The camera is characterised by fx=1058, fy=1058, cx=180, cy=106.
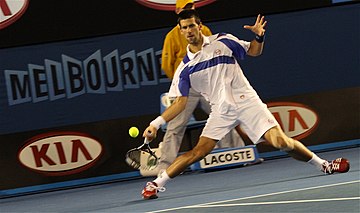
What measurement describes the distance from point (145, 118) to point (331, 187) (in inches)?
163

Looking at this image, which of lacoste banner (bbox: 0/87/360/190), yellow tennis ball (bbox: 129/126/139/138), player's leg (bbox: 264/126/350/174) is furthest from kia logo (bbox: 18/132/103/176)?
player's leg (bbox: 264/126/350/174)

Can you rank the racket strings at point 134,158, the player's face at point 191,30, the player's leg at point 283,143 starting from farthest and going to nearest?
the racket strings at point 134,158 < the player's leg at point 283,143 < the player's face at point 191,30

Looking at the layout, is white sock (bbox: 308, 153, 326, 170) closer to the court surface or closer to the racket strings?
the court surface

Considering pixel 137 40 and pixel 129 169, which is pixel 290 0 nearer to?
pixel 137 40

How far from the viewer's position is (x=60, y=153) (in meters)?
12.4

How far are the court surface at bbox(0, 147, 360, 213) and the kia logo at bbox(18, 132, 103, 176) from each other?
34cm

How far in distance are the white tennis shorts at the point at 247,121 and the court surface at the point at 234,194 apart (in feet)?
1.74

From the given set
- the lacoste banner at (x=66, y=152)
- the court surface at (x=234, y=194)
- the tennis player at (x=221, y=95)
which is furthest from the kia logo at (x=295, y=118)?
the tennis player at (x=221, y=95)

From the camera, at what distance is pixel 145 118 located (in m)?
12.5

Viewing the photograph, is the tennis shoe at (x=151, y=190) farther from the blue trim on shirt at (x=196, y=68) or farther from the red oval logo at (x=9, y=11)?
the red oval logo at (x=9, y=11)

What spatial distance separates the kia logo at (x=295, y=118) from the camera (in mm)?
12703

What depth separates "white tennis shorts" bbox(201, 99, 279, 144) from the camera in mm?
9492

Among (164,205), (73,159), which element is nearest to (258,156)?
(73,159)

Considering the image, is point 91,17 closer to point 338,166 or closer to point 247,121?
point 247,121
